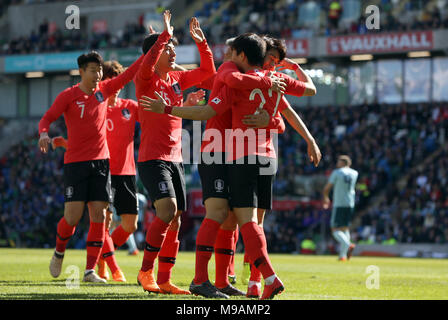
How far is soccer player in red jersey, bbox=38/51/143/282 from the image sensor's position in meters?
8.78

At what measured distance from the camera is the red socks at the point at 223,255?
7.31m

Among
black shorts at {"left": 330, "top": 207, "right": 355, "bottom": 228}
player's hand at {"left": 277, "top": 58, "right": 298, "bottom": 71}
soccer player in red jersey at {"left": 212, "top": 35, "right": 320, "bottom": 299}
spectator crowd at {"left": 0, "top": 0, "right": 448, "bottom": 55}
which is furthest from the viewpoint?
spectator crowd at {"left": 0, "top": 0, "right": 448, "bottom": 55}

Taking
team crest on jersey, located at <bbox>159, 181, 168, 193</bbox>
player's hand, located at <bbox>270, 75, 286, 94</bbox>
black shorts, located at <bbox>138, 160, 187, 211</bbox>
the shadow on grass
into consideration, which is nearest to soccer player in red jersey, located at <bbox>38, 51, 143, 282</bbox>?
the shadow on grass

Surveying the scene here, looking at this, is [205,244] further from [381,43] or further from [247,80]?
[381,43]

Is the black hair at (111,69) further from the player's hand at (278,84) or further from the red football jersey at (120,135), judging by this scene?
the player's hand at (278,84)

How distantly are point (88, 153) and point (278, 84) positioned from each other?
9.25ft

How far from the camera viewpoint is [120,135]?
A: 385 inches

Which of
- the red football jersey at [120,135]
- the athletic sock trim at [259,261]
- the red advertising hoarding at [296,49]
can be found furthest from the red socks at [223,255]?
the red advertising hoarding at [296,49]

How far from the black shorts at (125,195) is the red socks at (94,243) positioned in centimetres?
85

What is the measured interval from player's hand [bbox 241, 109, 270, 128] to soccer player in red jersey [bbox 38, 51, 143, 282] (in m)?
2.39

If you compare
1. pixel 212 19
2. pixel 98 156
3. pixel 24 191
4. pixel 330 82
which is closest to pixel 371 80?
pixel 330 82

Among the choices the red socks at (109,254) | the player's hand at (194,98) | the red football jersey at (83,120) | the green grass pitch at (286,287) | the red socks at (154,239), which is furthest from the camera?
the red socks at (109,254)

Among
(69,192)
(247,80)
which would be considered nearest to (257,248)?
(247,80)

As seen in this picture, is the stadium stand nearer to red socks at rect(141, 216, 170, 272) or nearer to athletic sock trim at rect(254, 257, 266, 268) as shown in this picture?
red socks at rect(141, 216, 170, 272)
